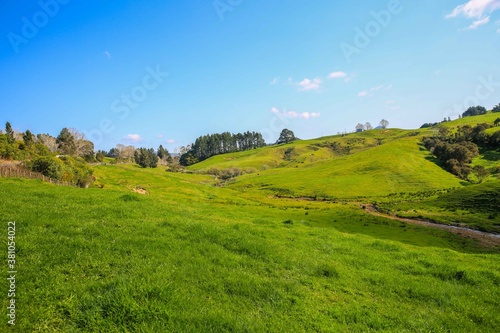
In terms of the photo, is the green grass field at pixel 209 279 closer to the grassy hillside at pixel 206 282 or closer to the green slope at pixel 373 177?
the grassy hillside at pixel 206 282

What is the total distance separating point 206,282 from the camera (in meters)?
11.1

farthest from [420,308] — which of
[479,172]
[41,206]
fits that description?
[479,172]

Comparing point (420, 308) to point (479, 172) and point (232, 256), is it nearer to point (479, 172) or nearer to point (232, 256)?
point (232, 256)

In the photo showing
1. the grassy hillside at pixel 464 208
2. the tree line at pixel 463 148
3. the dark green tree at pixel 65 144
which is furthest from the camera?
the dark green tree at pixel 65 144

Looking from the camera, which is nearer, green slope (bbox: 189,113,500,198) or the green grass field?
the green grass field

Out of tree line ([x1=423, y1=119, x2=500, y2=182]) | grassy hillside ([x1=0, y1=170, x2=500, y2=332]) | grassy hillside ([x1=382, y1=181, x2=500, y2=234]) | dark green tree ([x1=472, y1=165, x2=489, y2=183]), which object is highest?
tree line ([x1=423, y1=119, x2=500, y2=182])

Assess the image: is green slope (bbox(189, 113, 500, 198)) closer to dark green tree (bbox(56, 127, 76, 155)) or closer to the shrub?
dark green tree (bbox(56, 127, 76, 155))

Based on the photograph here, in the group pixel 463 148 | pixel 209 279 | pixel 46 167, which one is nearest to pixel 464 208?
pixel 463 148

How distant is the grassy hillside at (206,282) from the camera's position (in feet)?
28.5

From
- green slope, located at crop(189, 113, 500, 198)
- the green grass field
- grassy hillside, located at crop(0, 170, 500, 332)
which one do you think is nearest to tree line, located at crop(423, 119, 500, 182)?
green slope, located at crop(189, 113, 500, 198)

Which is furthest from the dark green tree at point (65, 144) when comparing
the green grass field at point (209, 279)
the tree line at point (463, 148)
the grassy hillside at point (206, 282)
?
the tree line at point (463, 148)

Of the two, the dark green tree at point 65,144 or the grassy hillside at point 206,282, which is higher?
the dark green tree at point 65,144

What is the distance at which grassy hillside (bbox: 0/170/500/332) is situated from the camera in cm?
867

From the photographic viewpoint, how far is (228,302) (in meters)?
10.1
